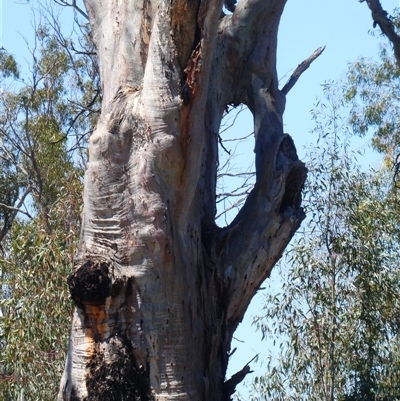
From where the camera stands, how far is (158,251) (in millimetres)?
3430

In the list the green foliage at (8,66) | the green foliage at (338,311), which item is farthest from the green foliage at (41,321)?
the green foliage at (8,66)

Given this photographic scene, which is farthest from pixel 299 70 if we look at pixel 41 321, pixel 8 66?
pixel 8 66

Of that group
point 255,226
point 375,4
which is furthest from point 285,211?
point 375,4

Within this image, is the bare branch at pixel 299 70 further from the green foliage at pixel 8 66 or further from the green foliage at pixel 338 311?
the green foliage at pixel 8 66

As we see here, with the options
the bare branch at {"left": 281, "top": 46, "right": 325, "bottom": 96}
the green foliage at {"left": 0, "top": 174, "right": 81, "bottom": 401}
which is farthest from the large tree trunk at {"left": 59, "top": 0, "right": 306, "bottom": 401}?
the green foliage at {"left": 0, "top": 174, "right": 81, "bottom": 401}

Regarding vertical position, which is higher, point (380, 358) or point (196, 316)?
point (380, 358)

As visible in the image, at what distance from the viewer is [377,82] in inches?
494

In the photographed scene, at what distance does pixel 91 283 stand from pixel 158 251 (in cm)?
30

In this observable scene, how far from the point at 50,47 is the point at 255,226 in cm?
935

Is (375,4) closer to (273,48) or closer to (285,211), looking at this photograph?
(273,48)

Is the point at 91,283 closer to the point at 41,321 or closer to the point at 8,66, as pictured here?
the point at 41,321

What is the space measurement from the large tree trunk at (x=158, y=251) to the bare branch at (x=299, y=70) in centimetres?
124

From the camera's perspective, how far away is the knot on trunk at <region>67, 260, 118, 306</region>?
3.31 m

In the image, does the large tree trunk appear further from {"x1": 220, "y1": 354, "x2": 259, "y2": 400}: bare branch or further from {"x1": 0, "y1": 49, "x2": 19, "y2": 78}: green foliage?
{"x1": 0, "y1": 49, "x2": 19, "y2": 78}: green foliage
